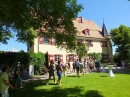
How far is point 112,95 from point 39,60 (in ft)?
45.5

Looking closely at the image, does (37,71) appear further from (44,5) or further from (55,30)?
(44,5)

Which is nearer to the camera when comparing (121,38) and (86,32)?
(86,32)

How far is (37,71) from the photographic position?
67.8ft

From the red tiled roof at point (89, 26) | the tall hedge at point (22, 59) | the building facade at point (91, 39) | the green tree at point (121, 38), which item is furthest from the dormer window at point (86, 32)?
the tall hedge at point (22, 59)

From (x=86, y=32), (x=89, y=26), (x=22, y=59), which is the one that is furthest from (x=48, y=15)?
(x=89, y=26)

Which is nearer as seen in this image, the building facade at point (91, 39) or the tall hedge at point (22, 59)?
the tall hedge at point (22, 59)

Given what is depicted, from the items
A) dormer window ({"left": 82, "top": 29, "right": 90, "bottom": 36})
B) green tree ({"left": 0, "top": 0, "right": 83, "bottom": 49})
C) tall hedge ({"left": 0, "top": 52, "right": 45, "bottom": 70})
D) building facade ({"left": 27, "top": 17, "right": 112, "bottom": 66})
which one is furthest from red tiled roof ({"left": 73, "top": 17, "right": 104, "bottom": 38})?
green tree ({"left": 0, "top": 0, "right": 83, "bottom": 49})

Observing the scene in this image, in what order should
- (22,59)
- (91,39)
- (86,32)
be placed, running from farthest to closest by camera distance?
(86,32) < (91,39) < (22,59)

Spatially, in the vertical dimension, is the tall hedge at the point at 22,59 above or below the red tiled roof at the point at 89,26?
below

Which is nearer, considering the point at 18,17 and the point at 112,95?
the point at 112,95

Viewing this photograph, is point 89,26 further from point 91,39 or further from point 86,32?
point 91,39

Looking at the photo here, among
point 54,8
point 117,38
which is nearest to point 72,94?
point 54,8

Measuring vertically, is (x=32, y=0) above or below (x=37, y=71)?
above

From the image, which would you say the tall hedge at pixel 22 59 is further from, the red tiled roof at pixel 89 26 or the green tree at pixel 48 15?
the red tiled roof at pixel 89 26
